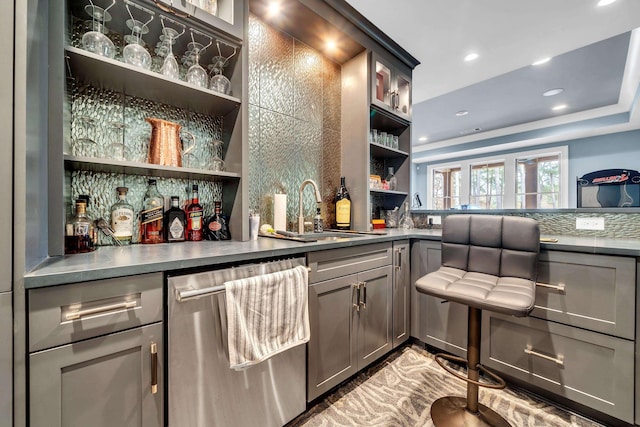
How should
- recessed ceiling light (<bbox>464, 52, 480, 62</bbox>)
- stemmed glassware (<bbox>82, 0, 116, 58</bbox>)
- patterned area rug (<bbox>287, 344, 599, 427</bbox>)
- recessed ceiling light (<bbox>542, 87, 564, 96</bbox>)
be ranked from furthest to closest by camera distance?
recessed ceiling light (<bbox>542, 87, 564, 96</bbox>)
recessed ceiling light (<bbox>464, 52, 480, 62</bbox>)
patterned area rug (<bbox>287, 344, 599, 427</bbox>)
stemmed glassware (<bbox>82, 0, 116, 58</bbox>)

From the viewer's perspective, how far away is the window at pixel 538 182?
5.36 m

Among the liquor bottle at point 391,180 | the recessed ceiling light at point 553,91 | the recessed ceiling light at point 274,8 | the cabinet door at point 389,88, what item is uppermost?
the recessed ceiling light at point 553,91

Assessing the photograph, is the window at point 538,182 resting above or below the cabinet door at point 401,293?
above

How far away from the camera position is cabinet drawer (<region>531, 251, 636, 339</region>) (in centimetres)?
131

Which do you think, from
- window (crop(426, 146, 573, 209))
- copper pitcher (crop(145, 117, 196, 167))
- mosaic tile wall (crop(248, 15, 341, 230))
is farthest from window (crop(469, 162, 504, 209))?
copper pitcher (crop(145, 117, 196, 167))

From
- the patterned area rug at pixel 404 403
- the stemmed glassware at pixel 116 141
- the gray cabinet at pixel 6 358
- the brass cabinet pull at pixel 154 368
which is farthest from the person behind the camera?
the patterned area rug at pixel 404 403

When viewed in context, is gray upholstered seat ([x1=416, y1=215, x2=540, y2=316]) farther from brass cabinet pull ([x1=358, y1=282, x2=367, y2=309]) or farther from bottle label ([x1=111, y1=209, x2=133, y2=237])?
bottle label ([x1=111, y1=209, x2=133, y2=237])

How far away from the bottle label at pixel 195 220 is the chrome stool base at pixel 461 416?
5.39ft

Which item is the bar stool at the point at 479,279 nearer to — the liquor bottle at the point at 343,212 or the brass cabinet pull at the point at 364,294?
the brass cabinet pull at the point at 364,294

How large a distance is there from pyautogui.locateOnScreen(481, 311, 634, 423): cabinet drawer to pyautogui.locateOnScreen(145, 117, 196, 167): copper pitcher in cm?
212

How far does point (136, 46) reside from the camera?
127cm

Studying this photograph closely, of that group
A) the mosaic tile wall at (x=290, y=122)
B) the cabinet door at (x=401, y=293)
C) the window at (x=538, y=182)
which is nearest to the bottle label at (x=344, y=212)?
the mosaic tile wall at (x=290, y=122)

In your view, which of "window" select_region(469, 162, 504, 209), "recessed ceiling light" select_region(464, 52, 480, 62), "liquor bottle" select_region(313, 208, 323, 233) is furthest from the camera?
"window" select_region(469, 162, 504, 209)

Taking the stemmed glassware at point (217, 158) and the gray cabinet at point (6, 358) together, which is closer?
the gray cabinet at point (6, 358)
